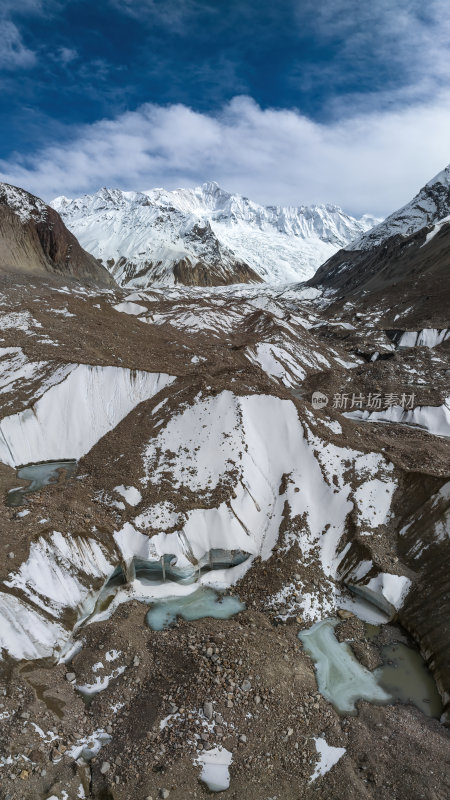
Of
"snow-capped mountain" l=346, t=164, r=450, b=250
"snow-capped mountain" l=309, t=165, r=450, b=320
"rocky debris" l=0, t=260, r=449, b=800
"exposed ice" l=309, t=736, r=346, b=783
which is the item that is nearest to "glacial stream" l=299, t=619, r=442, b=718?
"rocky debris" l=0, t=260, r=449, b=800

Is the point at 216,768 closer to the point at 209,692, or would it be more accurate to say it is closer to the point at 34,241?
the point at 209,692

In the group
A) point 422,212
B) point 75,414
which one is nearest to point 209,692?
point 75,414

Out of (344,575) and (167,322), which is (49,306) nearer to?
(167,322)

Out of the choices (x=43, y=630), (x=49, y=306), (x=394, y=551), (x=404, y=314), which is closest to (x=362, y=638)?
(x=394, y=551)

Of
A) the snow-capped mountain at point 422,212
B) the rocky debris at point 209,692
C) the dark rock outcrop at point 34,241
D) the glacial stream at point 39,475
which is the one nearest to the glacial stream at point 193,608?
the rocky debris at point 209,692

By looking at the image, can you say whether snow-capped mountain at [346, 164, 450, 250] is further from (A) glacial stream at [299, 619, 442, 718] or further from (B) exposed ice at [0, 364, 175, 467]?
(A) glacial stream at [299, 619, 442, 718]
